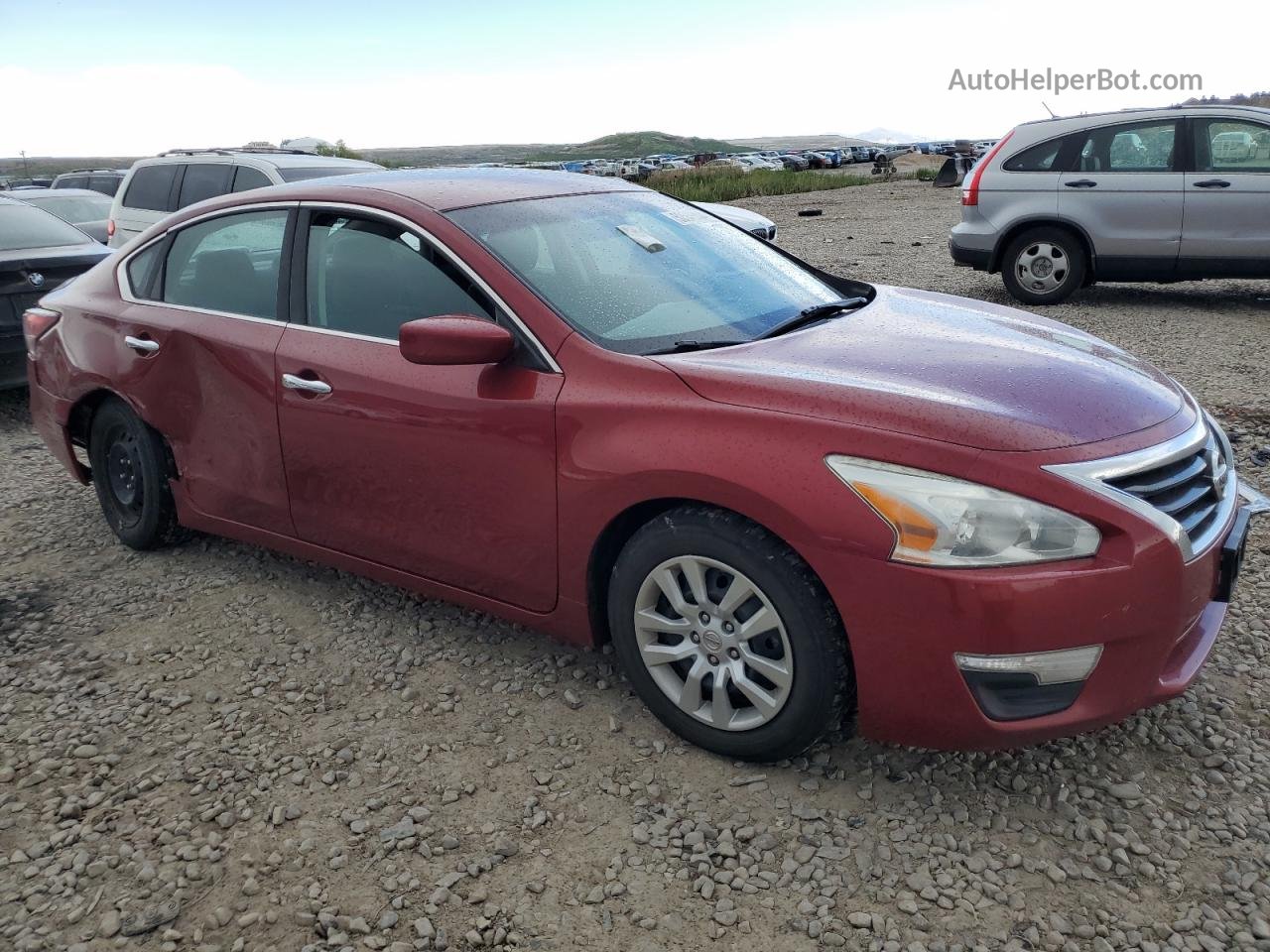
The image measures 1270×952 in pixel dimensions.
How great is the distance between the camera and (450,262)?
328 cm

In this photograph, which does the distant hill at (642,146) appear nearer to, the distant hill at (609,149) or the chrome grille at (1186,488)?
the distant hill at (609,149)

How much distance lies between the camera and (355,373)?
3432 mm

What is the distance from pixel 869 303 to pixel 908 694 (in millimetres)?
1708

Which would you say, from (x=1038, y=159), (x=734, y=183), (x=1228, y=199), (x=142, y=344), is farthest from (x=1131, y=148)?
(x=734, y=183)

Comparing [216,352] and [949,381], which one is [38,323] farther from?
[949,381]

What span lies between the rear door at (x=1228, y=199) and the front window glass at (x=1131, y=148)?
21cm

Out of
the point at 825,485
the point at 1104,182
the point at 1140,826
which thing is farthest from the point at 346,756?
the point at 1104,182

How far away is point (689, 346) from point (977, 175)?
24.2 feet

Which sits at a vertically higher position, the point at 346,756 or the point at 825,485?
the point at 825,485

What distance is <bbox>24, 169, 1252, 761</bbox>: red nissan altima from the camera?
8.01 feet

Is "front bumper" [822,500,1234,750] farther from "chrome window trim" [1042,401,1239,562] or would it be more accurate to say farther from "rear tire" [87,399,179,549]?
"rear tire" [87,399,179,549]

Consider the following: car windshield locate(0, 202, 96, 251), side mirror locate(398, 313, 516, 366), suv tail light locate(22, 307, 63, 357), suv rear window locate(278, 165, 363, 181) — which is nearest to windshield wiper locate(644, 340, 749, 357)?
side mirror locate(398, 313, 516, 366)

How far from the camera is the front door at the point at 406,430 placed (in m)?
3.10

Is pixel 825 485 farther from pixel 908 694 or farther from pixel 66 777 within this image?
pixel 66 777
